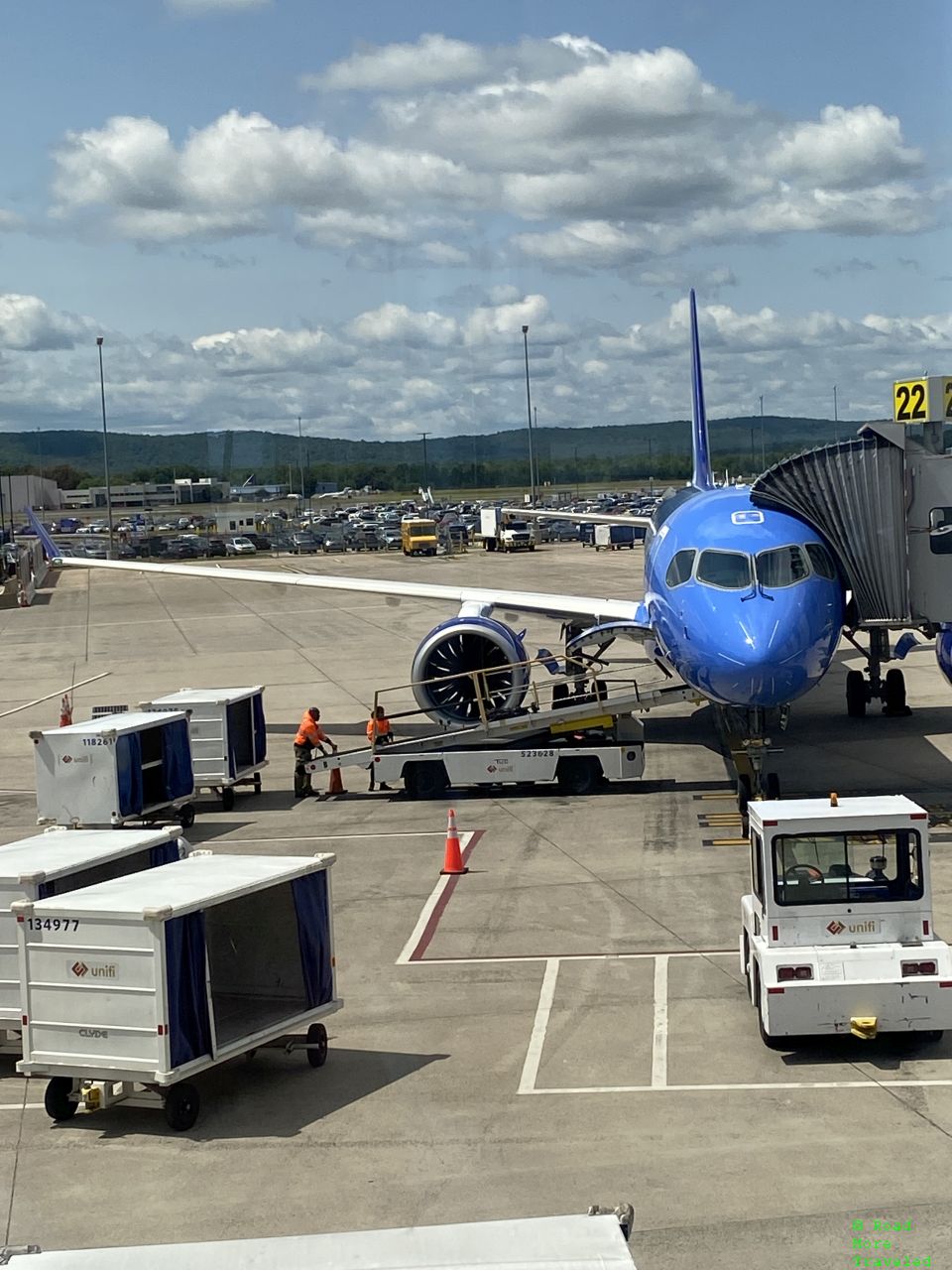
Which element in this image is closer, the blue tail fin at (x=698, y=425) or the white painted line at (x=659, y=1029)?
the white painted line at (x=659, y=1029)

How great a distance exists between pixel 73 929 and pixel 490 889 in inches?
305

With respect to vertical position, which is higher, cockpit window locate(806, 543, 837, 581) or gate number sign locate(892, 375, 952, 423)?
gate number sign locate(892, 375, 952, 423)

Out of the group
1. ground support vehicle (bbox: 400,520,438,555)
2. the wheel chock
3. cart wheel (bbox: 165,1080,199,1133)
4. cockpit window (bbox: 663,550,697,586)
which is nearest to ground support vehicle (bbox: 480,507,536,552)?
ground support vehicle (bbox: 400,520,438,555)

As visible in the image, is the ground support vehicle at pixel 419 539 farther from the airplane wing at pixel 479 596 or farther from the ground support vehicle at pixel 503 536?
the airplane wing at pixel 479 596

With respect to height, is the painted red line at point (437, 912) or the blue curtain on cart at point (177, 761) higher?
the blue curtain on cart at point (177, 761)

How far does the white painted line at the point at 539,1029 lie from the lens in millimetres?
12870

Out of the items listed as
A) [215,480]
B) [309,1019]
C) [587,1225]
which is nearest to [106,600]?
[309,1019]

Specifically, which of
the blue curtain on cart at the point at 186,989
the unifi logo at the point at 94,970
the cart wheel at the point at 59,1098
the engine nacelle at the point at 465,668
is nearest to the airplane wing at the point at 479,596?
the engine nacelle at the point at 465,668

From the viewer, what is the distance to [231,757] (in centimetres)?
A: 2575

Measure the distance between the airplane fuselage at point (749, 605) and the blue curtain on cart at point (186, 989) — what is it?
10363 mm

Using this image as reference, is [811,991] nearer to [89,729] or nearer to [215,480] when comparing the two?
[89,729]

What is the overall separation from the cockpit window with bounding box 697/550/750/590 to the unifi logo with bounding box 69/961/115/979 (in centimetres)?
1208

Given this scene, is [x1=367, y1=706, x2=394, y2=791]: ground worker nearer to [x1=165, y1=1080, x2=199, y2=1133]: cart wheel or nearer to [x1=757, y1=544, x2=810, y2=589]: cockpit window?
[x1=757, y1=544, x2=810, y2=589]: cockpit window

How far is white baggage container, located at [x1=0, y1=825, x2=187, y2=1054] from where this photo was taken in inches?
539
